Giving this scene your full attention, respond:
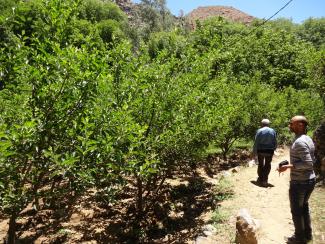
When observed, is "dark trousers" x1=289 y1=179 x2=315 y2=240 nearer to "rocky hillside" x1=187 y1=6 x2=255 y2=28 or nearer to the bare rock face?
the bare rock face

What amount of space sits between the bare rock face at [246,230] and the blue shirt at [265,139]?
3797 mm

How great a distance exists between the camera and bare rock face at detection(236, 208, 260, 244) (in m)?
6.98

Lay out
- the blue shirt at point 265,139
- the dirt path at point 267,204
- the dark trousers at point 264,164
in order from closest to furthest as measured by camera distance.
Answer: the dirt path at point 267,204 → the blue shirt at point 265,139 → the dark trousers at point 264,164

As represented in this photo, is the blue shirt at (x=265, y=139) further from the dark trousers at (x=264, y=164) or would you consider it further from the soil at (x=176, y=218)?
the soil at (x=176, y=218)

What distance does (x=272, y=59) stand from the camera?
4012 centimetres

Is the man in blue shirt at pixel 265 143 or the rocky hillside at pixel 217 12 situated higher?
the rocky hillside at pixel 217 12

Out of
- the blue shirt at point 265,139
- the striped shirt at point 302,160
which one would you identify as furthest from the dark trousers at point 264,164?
the striped shirt at point 302,160

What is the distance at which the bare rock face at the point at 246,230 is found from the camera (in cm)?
698

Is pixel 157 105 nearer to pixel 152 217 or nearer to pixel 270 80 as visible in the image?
pixel 152 217

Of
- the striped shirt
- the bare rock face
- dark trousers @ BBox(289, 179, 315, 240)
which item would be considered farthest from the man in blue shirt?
the striped shirt

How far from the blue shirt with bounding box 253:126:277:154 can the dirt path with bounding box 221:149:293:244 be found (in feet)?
4.54

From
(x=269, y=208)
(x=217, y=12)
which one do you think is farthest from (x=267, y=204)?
(x=217, y=12)

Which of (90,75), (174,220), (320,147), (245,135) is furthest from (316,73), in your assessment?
(90,75)

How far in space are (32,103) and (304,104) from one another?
23.3 metres
